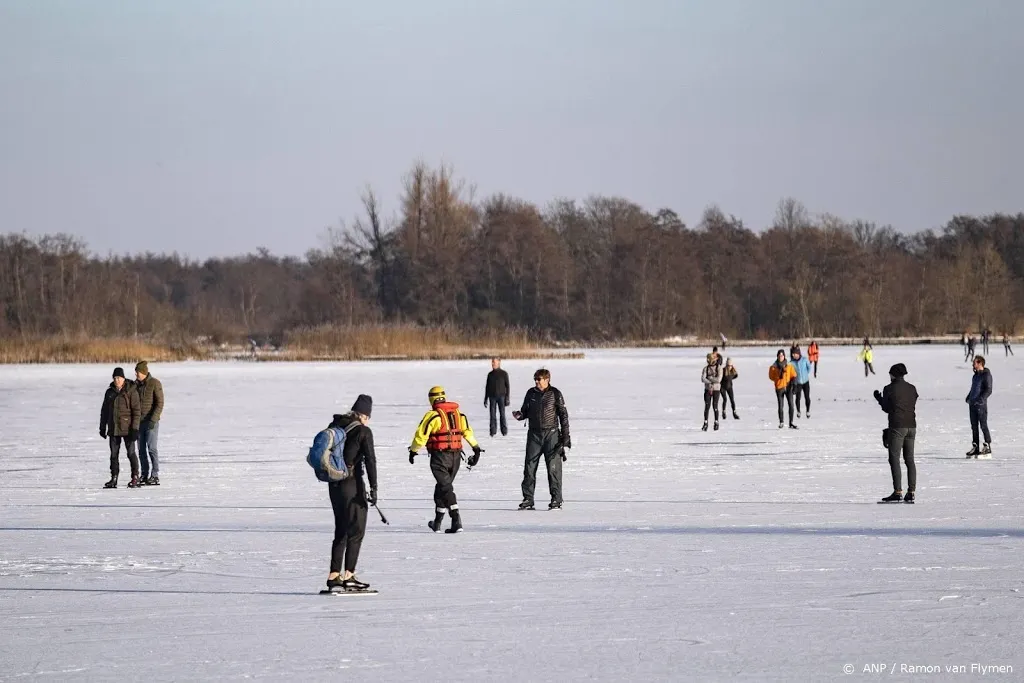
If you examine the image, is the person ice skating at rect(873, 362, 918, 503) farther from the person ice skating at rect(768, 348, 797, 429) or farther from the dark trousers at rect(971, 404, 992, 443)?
the person ice skating at rect(768, 348, 797, 429)

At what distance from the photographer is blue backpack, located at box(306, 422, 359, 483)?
776cm

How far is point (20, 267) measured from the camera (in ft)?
269

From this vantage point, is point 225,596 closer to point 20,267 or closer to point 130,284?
point 20,267

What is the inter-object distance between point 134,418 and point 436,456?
205 inches

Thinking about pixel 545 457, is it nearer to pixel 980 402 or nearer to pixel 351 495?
pixel 351 495

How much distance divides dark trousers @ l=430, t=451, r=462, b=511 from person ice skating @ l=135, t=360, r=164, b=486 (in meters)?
4.80

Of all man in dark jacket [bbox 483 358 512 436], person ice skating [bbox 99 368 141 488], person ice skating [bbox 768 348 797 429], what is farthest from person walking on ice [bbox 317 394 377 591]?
person ice skating [bbox 768 348 797 429]

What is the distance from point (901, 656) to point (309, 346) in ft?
166

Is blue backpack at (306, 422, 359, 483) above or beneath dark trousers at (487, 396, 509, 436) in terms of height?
above

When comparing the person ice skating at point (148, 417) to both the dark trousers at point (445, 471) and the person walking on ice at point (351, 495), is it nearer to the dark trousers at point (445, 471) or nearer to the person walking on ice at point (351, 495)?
the dark trousers at point (445, 471)

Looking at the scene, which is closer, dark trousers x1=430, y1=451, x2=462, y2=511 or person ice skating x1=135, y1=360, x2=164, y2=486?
dark trousers x1=430, y1=451, x2=462, y2=511

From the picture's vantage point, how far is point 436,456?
10266 mm

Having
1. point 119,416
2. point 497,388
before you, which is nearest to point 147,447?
point 119,416

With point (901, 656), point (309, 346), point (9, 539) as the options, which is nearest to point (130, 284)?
point (309, 346)
